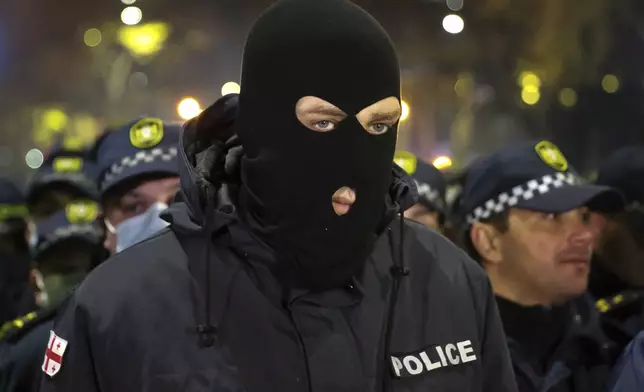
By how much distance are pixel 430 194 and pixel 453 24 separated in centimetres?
474

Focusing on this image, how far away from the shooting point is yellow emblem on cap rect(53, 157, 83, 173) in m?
3.44

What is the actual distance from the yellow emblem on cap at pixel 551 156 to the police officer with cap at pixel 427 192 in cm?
50

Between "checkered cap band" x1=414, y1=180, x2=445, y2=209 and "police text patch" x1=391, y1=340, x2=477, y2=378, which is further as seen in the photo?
"checkered cap band" x1=414, y1=180, x2=445, y2=209

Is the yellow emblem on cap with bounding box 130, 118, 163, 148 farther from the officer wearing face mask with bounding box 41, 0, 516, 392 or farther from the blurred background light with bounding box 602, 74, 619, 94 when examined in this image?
the blurred background light with bounding box 602, 74, 619, 94

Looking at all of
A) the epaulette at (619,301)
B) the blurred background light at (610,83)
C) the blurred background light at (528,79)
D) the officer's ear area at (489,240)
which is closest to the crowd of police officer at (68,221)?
the officer's ear area at (489,240)

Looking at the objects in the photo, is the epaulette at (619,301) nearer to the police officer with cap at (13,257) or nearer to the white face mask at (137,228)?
the white face mask at (137,228)

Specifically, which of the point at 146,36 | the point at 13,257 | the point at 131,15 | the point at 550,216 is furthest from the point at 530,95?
the point at 550,216

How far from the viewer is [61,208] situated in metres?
3.14

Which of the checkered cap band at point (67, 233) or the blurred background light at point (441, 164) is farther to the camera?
the blurred background light at point (441, 164)

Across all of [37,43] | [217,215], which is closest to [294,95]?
[217,215]

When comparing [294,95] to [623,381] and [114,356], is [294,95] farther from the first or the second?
[623,381]

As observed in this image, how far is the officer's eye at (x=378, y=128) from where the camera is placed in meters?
1.22

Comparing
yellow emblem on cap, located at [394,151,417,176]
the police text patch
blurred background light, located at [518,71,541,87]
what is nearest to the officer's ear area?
yellow emblem on cap, located at [394,151,417,176]

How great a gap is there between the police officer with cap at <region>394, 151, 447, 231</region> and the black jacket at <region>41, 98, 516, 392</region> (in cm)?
139
